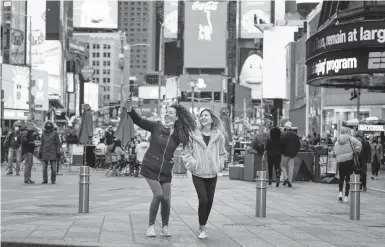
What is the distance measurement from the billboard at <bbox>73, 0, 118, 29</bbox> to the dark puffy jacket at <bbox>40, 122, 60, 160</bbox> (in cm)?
16348

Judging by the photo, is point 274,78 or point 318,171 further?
point 274,78

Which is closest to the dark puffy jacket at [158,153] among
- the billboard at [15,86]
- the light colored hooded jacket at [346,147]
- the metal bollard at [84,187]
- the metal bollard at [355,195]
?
the metal bollard at [84,187]

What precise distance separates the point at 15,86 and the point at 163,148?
75618 millimetres

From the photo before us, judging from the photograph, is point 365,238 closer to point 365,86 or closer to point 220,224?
point 220,224

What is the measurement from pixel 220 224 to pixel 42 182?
11.8 meters

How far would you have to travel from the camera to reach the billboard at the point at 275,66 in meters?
119

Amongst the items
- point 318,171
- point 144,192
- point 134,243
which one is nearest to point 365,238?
point 134,243

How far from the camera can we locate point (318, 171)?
27484mm

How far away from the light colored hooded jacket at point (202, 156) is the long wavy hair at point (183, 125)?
0.27ft

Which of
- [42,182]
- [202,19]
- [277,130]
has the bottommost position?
[42,182]

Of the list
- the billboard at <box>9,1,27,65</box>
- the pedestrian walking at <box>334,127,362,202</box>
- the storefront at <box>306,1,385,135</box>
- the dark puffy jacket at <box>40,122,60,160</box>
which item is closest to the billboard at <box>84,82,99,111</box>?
the billboard at <box>9,1,27,65</box>

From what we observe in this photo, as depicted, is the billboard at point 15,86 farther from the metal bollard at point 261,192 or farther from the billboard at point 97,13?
the billboard at point 97,13

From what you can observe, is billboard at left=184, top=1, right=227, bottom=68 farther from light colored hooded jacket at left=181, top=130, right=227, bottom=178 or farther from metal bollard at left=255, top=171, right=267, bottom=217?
light colored hooded jacket at left=181, top=130, right=227, bottom=178

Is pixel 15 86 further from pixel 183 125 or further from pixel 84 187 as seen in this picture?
pixel 183 125
